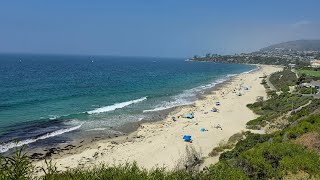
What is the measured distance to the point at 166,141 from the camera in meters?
34.8

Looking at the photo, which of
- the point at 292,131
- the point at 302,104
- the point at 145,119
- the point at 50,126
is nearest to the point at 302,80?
the point at 302,104

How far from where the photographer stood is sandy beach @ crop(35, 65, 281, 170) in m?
28.8

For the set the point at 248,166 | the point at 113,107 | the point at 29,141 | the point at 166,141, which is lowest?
the point at 166,141

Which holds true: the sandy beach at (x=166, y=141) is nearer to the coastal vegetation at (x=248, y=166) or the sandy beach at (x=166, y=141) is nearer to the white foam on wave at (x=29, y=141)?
the coastal vegetation at (x=248, y=166)

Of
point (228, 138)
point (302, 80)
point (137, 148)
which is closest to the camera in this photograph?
point (137, 148)

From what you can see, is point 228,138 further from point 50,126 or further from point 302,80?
point 302,80

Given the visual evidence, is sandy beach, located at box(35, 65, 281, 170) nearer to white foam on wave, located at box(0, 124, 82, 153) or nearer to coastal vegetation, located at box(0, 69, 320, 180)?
coastal vegetation, located at box(0, 69, 320, 180)

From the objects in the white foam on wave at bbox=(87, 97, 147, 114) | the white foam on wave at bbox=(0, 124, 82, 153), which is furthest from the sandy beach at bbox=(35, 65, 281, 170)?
the white foam on wave at bbox=(87, 97, 147, 114)

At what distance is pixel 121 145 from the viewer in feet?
110

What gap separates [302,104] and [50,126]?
3350 cm

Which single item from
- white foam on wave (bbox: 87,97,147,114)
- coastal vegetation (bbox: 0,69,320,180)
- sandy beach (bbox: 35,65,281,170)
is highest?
coastal vegetation (bbox: 0,69,320,180)

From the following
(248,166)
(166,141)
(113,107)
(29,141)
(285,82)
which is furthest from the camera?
(285,82)

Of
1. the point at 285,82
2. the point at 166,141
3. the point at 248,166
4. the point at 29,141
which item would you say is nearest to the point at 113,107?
the point at 166,141

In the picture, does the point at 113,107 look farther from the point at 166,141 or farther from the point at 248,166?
the point at 248,166
